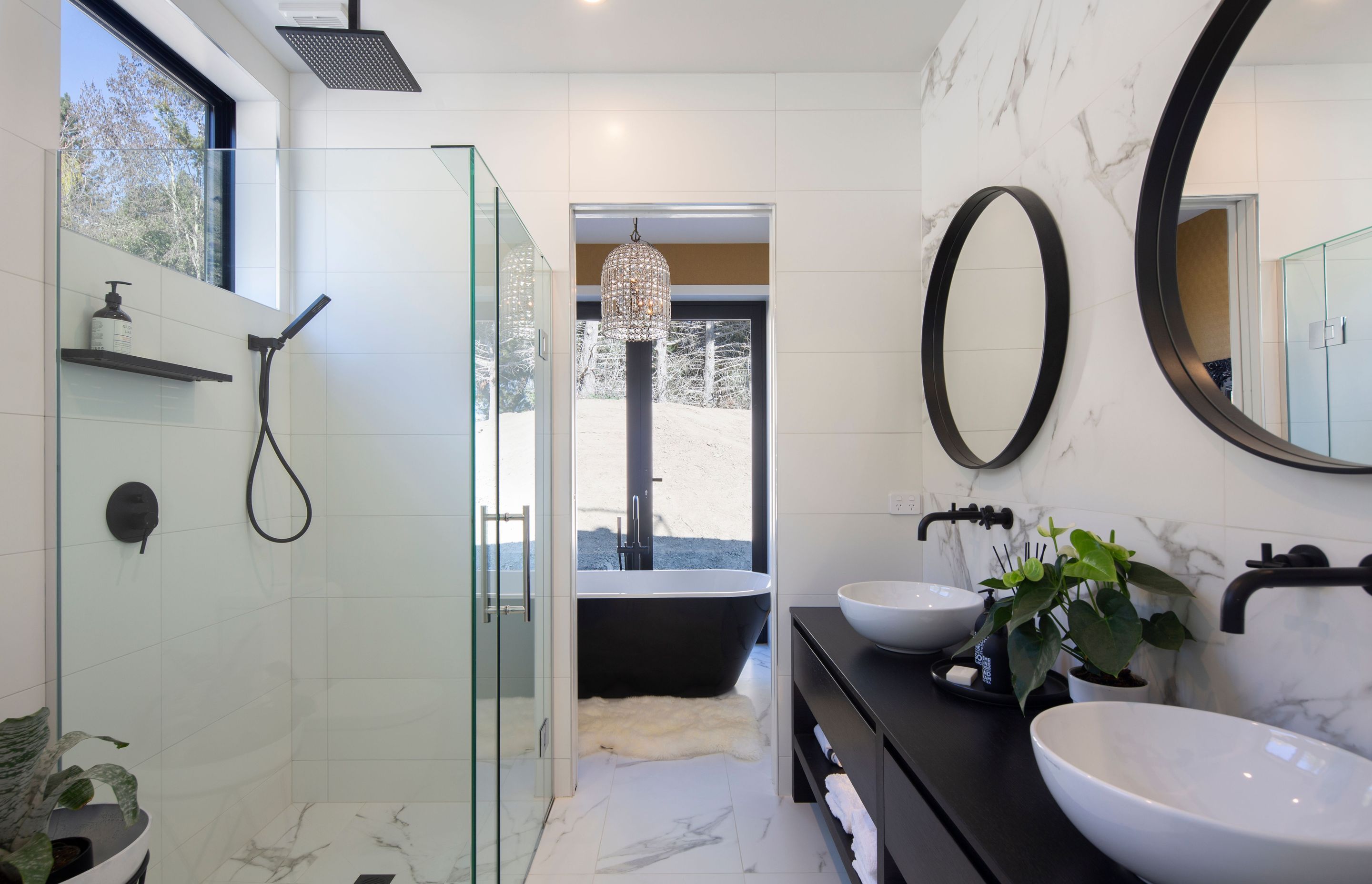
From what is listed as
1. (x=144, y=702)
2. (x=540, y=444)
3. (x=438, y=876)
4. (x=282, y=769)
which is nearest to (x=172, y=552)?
(x=144, y=702)

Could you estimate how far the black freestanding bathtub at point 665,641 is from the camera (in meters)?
3.30

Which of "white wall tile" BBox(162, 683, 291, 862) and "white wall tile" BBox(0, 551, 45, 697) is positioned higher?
"white wall tile" BBox(0, 551, 45, 697)

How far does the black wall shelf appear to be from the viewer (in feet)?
4.68

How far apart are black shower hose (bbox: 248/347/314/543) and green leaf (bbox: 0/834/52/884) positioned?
0.60m

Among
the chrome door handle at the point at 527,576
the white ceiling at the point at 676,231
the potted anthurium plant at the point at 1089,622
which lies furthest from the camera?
the white ceiling at the point at 676,231

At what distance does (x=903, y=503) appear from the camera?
2479 millimetres

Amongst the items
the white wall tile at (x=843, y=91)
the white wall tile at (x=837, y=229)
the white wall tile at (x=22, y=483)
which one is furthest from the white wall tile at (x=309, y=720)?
the white wall tile at (x=843, y=91)

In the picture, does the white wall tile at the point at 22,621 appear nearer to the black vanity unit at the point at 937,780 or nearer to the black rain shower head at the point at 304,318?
the black rain shower head at the point at 304,318

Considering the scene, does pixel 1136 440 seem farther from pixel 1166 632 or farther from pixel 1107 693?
pixel 1107 693

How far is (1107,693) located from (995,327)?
1091 mm

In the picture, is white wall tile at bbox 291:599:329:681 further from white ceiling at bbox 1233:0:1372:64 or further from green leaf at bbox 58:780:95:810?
white ceiling at bbox 1233:0:1372:64

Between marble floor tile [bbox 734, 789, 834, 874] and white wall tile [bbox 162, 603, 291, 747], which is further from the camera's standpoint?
marble floor tile [bbox 734, 789, 834, 874]

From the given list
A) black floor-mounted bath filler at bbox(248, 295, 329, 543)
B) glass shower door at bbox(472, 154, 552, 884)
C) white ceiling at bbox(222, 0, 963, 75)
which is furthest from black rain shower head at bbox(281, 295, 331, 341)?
white ceiling at bbox(222, 0, 963, 75)

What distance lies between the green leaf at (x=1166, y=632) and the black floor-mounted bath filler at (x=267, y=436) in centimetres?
168
